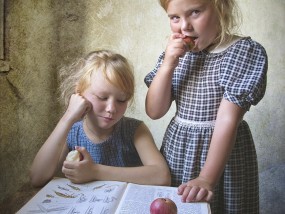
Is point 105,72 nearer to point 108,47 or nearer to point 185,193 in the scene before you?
point 185,193

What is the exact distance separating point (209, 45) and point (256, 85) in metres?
0.21

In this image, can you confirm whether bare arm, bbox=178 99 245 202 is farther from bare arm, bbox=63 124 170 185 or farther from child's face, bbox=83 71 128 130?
child's face, bbox=83 71 128 130

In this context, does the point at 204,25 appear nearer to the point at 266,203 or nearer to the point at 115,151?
the point at 115,151

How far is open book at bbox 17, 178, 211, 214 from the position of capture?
28.0 inches

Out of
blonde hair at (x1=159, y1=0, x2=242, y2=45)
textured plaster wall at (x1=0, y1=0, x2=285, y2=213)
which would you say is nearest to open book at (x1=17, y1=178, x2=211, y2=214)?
blonde hair at (x1=159, y1=0, x2=242, y2=45)

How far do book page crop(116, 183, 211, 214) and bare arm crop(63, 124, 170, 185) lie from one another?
0.08 metres

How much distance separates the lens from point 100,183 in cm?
87

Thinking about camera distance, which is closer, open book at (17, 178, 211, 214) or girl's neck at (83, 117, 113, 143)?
open book at (17, 178, 211, 214)

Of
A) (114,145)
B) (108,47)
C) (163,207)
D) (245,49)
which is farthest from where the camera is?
(108,47)

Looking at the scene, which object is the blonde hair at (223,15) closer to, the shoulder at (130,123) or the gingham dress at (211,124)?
the gingham dress at (211,124)

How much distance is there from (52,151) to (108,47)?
858 millimetres

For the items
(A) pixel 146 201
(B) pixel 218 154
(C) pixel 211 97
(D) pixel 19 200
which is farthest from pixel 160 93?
(D) pixel 19 200

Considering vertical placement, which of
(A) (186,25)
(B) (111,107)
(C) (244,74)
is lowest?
(B) (111,107)

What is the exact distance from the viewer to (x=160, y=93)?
1.02 meters
